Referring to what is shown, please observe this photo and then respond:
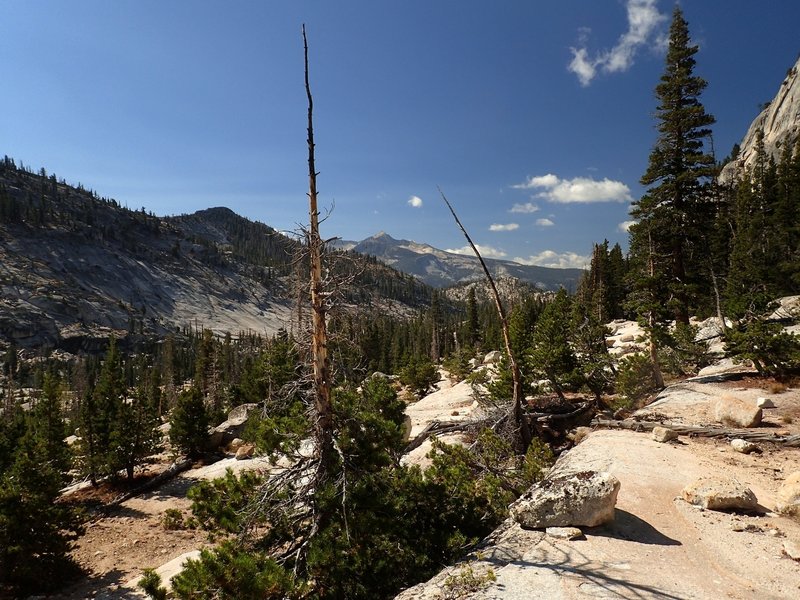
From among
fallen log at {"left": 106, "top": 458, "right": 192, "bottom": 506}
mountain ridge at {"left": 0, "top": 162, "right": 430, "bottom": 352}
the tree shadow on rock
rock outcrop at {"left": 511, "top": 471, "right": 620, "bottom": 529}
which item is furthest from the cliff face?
fallen log at {"left": 106, "top": 458, "right": 192, "bottom": 506}

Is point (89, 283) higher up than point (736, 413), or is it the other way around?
point (89, 283)

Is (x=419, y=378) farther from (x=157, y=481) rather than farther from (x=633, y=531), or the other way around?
(x=633, y=531)

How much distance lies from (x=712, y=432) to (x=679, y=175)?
1558 centimetres

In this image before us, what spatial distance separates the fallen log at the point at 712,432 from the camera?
1201cm

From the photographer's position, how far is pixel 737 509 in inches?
328

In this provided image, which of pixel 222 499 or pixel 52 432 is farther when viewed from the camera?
pixel 52 432

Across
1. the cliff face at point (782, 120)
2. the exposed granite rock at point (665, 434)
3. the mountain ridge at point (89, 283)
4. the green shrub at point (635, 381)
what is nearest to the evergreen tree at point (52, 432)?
the exposed granite rock at point (665, 434)

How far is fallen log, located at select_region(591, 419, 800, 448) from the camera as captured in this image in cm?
1201

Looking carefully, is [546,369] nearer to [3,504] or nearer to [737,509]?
[737,509]

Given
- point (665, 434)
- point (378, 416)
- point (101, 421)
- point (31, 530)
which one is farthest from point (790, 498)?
point (101, 421)

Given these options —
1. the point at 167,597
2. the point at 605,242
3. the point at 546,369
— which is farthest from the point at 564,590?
the point at 605,242

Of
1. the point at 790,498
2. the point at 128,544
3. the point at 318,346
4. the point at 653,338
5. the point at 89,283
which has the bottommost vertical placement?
the point at 128,544

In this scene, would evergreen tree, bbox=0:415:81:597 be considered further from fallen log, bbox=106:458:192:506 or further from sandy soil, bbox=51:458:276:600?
fallen log, bbox=106:458:192:506

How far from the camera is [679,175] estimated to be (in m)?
22.6
